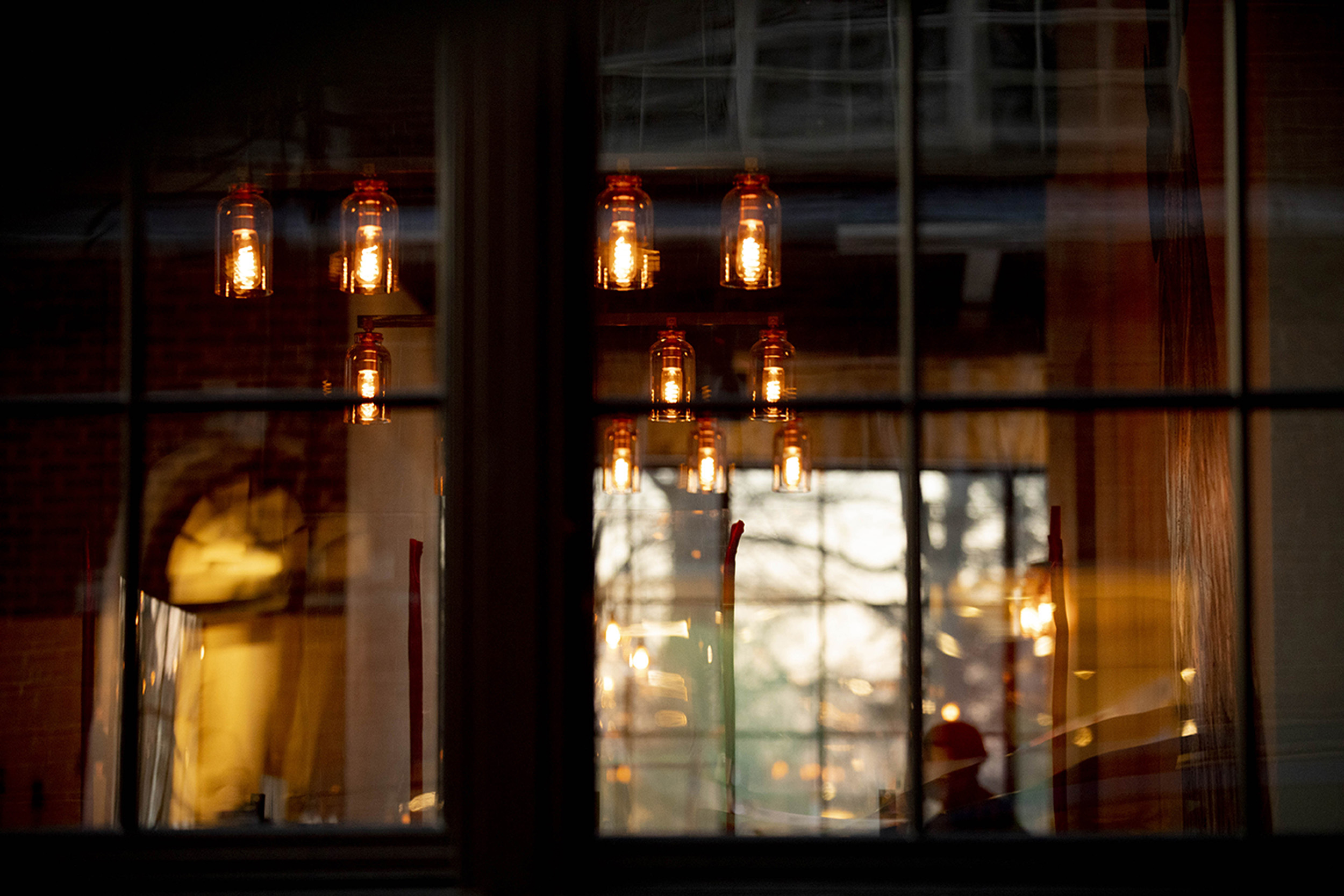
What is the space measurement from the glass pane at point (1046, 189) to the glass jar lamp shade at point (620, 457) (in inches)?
81.9

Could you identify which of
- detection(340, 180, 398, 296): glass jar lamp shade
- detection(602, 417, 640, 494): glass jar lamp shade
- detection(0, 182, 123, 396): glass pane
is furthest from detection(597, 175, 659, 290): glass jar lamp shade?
detection(0, 182, 123, 396): glass pane

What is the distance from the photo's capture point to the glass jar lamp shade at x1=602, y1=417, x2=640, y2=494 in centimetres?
444

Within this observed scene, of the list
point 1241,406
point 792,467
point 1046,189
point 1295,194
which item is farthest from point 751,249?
point 1046,189

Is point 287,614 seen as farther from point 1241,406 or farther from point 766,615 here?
point 1241,406

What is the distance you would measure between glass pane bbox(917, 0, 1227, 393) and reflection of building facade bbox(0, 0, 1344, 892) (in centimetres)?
4

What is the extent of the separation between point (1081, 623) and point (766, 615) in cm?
272

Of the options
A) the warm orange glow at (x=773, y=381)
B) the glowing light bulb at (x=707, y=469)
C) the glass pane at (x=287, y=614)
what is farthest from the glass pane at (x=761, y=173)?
the glass pane at (x=287, y=614)

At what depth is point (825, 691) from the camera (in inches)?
364

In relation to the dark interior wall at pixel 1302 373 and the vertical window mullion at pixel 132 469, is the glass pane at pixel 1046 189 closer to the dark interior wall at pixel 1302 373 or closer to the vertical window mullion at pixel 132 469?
the dark interior wall at pixel 1302 373

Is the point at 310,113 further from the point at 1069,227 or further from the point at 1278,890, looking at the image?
the point at 1069,227

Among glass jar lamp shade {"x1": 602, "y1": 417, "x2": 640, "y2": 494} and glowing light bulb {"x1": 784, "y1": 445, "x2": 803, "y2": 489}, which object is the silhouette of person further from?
glass jar lamp shade {"x1": 602, "y1": 417, "x2": 640, "y2": 494}

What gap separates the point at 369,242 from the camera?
132 inches

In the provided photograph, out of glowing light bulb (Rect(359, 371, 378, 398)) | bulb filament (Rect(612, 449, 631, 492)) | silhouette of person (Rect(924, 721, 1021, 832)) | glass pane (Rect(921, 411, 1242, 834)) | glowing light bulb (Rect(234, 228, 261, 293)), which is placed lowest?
silhouette of person (Rect(924, 721, 1021, 832))

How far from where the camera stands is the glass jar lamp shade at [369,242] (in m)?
3.35
